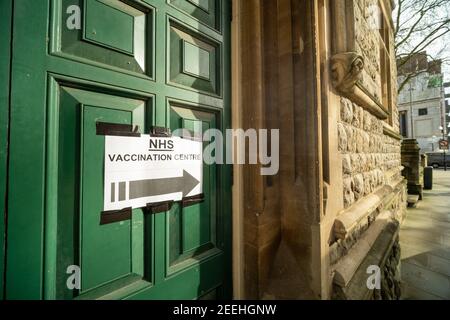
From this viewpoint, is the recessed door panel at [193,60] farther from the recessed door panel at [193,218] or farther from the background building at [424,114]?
the background building at [424,114]

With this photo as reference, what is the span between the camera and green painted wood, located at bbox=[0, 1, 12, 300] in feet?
2.17

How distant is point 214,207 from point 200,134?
0.45m

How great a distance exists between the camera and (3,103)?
2.21 ft

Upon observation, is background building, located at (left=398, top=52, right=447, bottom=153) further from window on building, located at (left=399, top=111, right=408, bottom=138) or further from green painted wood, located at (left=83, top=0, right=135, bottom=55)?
green painted wood, located at (left=83, top=0, right=135, bottom=55)

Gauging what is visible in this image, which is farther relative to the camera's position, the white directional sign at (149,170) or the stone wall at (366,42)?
the stone wall at (366,42)

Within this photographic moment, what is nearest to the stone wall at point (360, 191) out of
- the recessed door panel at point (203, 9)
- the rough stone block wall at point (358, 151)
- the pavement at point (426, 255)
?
the rough stone block wall at point (358, 151)

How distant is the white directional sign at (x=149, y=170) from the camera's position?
897 millimetres

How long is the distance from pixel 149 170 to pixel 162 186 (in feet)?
0.34

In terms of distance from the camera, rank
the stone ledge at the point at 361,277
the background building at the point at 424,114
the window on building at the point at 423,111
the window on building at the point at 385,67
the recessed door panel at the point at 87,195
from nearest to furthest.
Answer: the recessed door panel at the point at 87,195, the stone ledge at the point at 361,277, the window on building at the point at 385,67, the background building at the point at 424,114, the window on building at the point at 423,111

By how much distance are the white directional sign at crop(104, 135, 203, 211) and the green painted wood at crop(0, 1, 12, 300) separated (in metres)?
0.29

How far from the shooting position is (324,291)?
1276 mm

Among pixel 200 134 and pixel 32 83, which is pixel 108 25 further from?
pixel 200 134

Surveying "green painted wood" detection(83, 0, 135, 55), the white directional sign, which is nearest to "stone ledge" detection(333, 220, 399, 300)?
the white directional sign

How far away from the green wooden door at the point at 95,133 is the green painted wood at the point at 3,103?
2 centimetres
